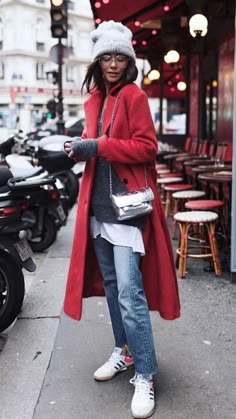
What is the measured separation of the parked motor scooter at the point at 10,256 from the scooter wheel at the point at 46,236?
2.41m

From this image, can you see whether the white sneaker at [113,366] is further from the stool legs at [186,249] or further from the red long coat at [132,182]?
the stool legs at [186,249]

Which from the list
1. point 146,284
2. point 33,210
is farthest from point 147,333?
point 33,210

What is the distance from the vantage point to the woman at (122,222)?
2955 mm

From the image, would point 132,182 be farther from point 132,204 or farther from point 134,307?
point 134,307

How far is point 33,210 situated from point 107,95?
4118 millimetres

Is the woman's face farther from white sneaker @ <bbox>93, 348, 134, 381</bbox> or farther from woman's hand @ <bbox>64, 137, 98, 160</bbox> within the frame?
white sneaker @ <bbox>93, 348, 134, 381</bbox>

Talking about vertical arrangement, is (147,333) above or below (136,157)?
below

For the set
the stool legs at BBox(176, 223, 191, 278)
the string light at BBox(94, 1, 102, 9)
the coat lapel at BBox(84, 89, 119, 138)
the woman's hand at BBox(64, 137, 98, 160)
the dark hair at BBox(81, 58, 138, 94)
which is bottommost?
the stool legs at BBox(176, 223, 191, 278)

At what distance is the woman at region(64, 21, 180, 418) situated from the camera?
2.96 meters

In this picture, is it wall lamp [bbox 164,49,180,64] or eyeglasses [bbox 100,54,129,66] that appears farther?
wall lamp [bbox 164,49,180,64]

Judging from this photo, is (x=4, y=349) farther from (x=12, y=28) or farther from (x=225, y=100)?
(x=12, y=28)

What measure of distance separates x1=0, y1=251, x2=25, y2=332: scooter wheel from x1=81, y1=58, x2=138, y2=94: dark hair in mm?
1498

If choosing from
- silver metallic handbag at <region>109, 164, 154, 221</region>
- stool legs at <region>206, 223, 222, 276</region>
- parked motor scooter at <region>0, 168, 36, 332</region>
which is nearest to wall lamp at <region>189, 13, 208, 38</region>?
stool legs at <region>206, 223, 222, 276</region>

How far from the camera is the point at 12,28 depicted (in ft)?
158
